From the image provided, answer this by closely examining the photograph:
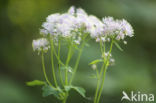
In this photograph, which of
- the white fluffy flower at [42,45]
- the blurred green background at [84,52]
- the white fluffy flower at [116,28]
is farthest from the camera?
the blurred green background at [84,52]

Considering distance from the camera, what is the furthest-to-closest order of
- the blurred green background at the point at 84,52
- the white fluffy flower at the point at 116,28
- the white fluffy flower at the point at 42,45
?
the blurred green background at the point at 84,52 → the white fluffy flower at the point at 42,45 → the white fluffy flower at the point at 116,28

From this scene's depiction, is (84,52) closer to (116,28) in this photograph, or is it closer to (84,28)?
(84,28)

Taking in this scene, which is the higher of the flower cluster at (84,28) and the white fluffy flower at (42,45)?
the flower cluster at (84,28)

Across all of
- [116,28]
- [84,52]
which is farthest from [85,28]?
[84,52]

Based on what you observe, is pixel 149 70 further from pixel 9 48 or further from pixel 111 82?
pixel 9 48

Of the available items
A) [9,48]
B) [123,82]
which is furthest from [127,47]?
[9,48]

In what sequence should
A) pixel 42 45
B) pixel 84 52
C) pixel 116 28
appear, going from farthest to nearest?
pixel 84 52 → pixel 42 45 → pixel 116 28

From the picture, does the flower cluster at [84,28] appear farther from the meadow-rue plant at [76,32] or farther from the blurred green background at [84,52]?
the blurred green background at [84,52]

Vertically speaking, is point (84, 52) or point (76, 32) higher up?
point (84, 52)

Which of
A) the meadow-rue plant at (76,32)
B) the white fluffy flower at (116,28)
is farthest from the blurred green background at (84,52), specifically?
the white fluffy flower at (116,28)
